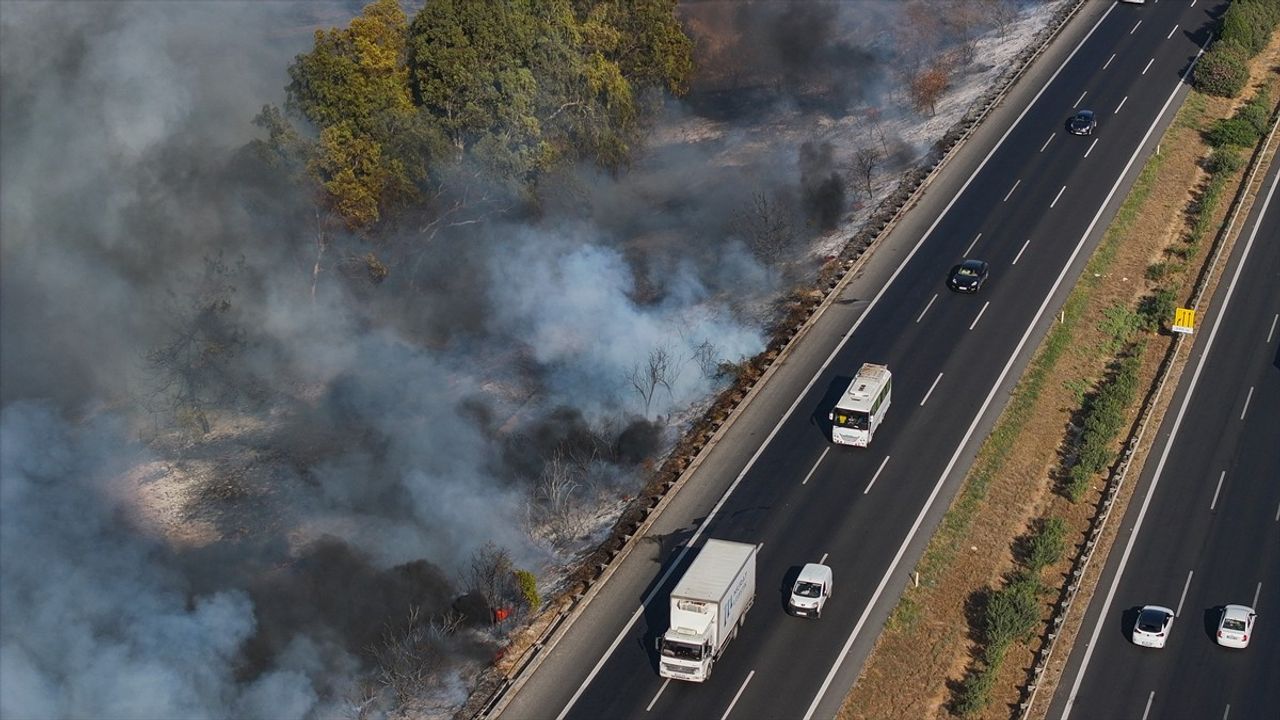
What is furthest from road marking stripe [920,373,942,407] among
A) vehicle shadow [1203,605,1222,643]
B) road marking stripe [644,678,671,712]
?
road marking stripe [644,678,671,712]

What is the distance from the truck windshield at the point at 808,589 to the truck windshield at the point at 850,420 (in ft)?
34.0

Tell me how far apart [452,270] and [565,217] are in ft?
26.4

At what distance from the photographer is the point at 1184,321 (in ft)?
218

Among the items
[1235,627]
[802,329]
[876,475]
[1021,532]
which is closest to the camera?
[1235,627]

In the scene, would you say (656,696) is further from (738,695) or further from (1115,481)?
(1115,481)

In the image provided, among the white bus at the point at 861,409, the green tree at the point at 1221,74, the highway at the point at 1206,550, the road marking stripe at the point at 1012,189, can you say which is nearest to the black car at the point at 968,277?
the road marking stripe at the point at 1012,189

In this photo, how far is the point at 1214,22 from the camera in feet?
323

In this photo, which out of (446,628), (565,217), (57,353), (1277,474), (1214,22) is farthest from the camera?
(1214,22)

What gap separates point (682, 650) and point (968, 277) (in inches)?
1263

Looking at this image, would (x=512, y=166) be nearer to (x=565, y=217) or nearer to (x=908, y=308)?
(x=565, y=217)

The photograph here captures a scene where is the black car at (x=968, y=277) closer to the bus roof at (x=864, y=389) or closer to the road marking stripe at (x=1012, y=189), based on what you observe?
the road marking stripe at (x=1012, y=189)

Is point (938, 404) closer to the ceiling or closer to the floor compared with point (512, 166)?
closer to the floor

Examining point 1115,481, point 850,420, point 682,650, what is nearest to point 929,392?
point 850,420

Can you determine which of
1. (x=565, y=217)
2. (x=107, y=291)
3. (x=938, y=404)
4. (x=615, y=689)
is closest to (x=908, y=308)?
(x=938, y=404)
